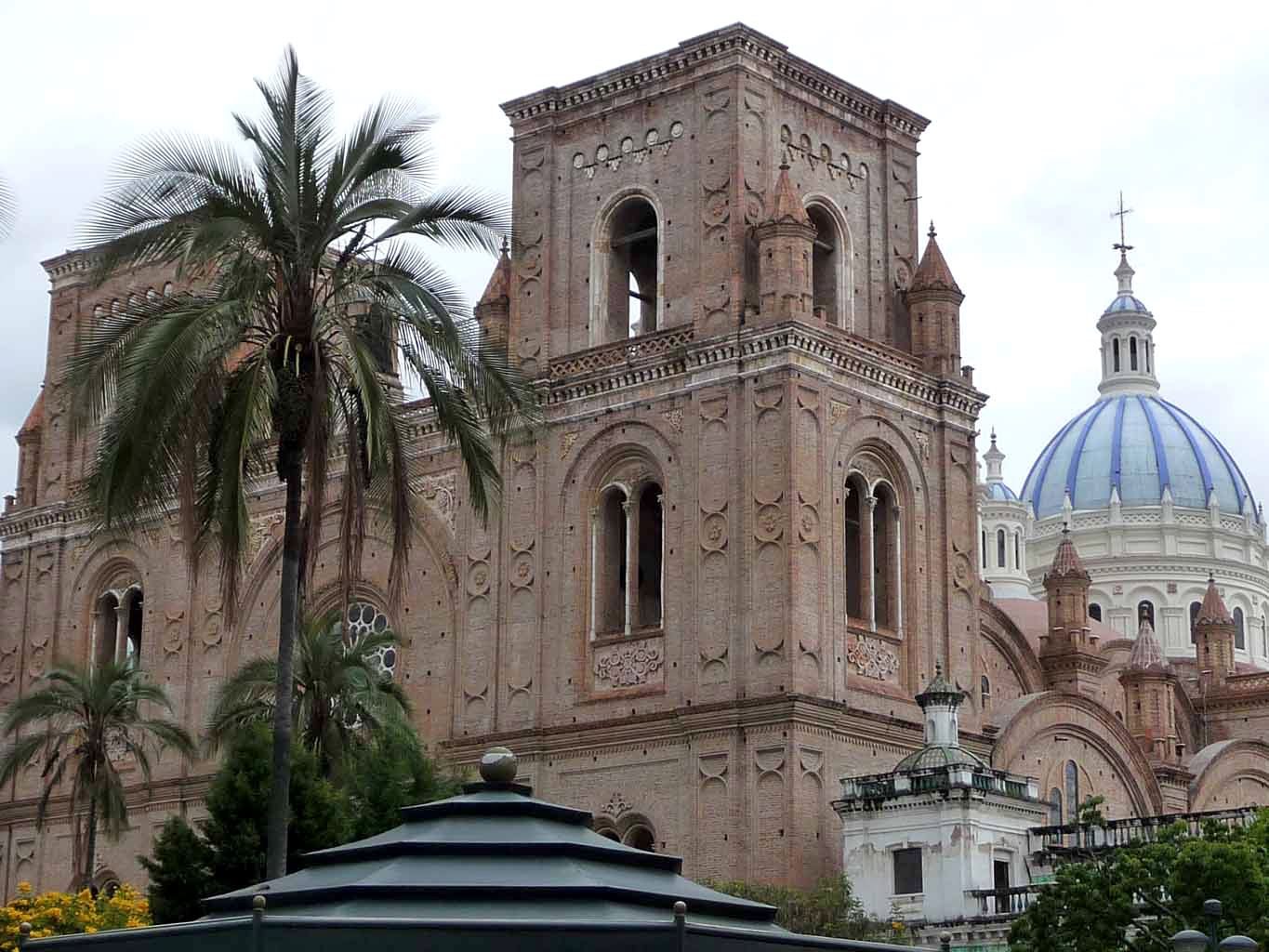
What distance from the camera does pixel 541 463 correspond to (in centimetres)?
4944

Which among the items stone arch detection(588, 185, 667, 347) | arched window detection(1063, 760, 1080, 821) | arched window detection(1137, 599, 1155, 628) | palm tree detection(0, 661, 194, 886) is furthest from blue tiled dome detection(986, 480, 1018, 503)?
palm tree detection(0, 661, 194, 886)

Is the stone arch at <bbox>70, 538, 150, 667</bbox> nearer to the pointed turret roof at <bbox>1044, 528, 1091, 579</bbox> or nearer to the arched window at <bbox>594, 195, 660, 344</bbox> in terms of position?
the arched window at <bbox>594, 195, 660, 344</bbox>

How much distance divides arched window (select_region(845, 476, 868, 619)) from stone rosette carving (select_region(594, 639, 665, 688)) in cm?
402

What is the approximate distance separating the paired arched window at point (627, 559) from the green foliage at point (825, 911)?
7.34 m

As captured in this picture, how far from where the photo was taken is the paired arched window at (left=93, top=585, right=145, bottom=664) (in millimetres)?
58750

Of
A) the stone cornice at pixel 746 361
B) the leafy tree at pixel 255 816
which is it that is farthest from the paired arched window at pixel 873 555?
the leafy tree at pixel 255 816

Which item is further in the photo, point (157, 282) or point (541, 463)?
point (157, 282)

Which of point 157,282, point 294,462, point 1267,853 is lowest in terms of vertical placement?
point 1267,853

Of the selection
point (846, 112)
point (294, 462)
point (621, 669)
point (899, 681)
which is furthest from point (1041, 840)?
point (294, 462)

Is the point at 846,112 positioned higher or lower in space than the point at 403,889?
higher

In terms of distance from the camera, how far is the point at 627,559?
158 ft

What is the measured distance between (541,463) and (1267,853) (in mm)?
19852

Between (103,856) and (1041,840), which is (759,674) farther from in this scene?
(103,856)

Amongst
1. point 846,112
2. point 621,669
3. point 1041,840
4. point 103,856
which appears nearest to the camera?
point 1041,840
